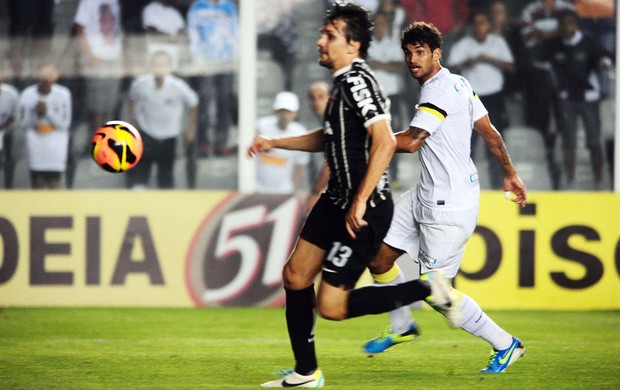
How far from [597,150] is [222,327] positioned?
15.6 ft

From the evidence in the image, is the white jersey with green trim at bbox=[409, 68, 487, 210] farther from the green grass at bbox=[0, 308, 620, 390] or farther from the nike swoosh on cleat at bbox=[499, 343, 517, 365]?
the green grass at bbox=[0, 308, 620, 390]

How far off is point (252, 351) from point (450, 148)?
85.6 inches

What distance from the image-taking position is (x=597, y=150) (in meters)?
12.3

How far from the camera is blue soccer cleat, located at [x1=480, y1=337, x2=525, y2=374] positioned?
7.25 m

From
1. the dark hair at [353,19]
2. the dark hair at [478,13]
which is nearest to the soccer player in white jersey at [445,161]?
the dark hair at [353,19]

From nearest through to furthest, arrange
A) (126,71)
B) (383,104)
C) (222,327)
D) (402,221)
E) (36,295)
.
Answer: (383,104) → (402,221) → (222,327) → (36,295) → (126,71)

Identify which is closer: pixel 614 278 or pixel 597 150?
pixel 614 278

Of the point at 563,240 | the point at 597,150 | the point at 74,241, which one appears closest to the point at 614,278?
the point at 563,240

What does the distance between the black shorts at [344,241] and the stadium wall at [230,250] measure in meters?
5.03

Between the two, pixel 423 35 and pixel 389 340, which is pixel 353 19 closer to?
pixel 423 35

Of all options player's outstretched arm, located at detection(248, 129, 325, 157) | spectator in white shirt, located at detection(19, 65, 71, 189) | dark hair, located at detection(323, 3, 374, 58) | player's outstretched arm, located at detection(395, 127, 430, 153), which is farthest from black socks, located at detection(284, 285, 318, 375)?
spectator in white shirt, located at detection(19, 65, 71, 189)

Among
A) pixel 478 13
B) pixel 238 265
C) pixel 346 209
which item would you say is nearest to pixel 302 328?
pixel 346 209

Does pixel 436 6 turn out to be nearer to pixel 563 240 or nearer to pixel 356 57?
pixel 563 240

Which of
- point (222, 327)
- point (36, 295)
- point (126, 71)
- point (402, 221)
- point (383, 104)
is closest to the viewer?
point (383, 104)
